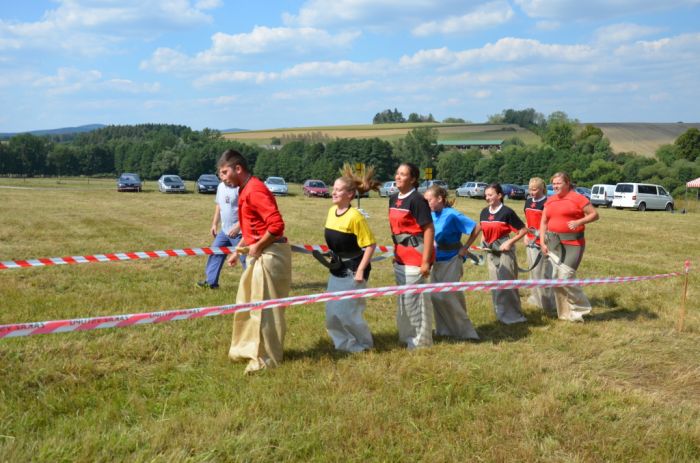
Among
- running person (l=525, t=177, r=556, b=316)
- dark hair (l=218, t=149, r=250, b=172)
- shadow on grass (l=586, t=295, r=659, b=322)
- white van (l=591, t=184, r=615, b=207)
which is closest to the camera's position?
dark hair (l=218, t=149, r=250, b=172)

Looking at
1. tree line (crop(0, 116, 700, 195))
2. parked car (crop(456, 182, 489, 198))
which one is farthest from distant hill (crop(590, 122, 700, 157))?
parked car (crop(456, 182, 489, 198))

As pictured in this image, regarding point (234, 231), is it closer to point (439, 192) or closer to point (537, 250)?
point (439, 192)

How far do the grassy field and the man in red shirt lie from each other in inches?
4209

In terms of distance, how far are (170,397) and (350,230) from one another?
2110mm

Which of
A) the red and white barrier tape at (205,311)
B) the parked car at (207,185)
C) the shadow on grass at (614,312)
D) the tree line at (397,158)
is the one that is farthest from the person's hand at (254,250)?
the tree line at (397,158)

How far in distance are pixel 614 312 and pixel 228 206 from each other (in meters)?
5.43

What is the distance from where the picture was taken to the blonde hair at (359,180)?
559cm

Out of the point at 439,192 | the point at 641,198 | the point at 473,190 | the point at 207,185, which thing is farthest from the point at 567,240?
the point at 473,190

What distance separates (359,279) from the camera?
18.4ft

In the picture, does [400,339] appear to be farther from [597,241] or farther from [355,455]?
[597,241]

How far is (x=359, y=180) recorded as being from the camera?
5.71 m

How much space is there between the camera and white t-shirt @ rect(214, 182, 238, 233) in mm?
8172

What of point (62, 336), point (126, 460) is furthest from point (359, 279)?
point (62, 336)

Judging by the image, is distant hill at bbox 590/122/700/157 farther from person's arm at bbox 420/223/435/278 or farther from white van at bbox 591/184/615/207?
person's arm at bbox 420/223/435/278
